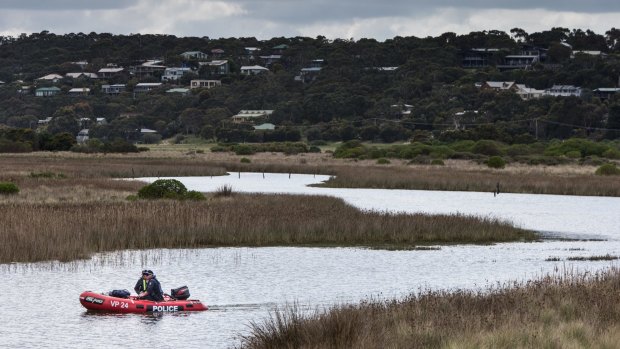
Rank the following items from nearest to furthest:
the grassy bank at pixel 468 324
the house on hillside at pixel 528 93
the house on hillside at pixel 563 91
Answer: the grassy bank at pixel 468 324 < the house on hillside at pixel 528 93 < the house on hillside at pixel 563 91

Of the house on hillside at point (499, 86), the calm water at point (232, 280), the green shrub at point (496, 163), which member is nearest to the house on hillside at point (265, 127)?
the house on hillside at point (499, 86)

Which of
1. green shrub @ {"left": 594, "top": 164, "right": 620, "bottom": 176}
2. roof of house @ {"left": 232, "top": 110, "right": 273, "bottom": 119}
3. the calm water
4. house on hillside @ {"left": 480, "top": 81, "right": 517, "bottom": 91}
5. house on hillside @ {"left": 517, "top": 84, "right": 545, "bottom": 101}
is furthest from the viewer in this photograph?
roof of house @ {"left": 232, "top": 110, "right": 273, "bottom": 119}

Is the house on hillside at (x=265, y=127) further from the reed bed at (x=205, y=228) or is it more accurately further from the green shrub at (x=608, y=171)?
the reed bed at (x=205, y=228)

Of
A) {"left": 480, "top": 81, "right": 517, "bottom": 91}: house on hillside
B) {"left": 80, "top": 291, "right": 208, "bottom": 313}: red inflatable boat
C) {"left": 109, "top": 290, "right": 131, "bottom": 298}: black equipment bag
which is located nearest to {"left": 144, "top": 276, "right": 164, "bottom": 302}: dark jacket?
{"left": 80, "top": 291, "right": 208, "bottom": 313}: red inflatable boat

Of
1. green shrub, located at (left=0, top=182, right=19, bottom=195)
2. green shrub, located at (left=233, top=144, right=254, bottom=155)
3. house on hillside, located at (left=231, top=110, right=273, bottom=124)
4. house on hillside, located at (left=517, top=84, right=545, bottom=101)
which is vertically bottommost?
green shrub, located at (left=233, top=144, right=254, bottom=155)

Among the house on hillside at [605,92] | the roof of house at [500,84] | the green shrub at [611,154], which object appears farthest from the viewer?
the roof of house at [500,84]

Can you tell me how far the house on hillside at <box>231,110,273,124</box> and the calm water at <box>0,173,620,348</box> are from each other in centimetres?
13539

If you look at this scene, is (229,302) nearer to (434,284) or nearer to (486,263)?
(434,284)

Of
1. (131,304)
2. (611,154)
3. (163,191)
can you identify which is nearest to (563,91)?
(611,154)

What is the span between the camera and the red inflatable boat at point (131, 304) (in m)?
29.2

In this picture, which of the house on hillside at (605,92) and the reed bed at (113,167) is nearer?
the reed bed at (113,167)

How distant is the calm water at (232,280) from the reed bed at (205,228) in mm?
985

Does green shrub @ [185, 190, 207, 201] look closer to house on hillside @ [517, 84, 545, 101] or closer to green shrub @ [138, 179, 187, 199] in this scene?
green shrub @ [138, 179, 187, 199]

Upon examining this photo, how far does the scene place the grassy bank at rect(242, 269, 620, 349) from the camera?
19641 mm
